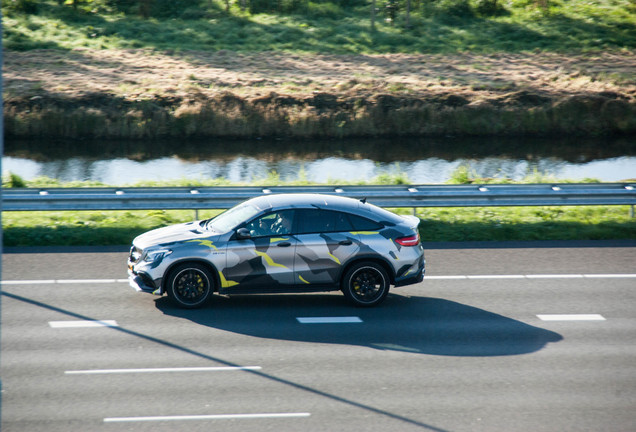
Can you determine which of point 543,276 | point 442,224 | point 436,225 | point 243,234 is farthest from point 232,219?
point 442,224

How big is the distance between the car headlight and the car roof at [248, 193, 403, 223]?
149 cm

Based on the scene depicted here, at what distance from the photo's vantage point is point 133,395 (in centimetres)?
774

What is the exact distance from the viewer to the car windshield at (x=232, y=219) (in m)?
10.8

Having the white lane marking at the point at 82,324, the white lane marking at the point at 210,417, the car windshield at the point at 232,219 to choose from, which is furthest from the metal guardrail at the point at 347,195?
the white lane marking at the point at 210,417

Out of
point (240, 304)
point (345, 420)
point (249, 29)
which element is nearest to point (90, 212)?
point (240, 304)

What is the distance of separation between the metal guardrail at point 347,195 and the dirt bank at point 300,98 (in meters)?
16.9

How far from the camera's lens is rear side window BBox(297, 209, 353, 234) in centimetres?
1080

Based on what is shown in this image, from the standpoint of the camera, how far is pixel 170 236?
10.7 metres

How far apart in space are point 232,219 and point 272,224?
2.19 ft

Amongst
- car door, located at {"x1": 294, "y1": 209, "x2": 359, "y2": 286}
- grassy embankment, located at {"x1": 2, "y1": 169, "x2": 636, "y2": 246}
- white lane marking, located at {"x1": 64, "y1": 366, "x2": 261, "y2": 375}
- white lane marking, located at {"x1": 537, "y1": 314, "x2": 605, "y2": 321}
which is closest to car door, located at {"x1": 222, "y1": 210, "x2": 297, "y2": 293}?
car door, located at {"x1": 294, "y1": 209, "x2": 359, "y2": 286}

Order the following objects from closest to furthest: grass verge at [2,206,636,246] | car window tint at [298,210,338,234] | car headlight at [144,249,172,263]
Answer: car headlight at [144,249,172,263] < car window tint at [298,210,338,234] < grass verge at [2,206,636,246]

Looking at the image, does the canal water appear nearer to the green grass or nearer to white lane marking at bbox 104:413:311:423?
the green grass

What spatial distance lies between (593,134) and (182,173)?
19048 mm

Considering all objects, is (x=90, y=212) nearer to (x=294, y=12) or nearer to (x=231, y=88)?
(x=231, y=88)
